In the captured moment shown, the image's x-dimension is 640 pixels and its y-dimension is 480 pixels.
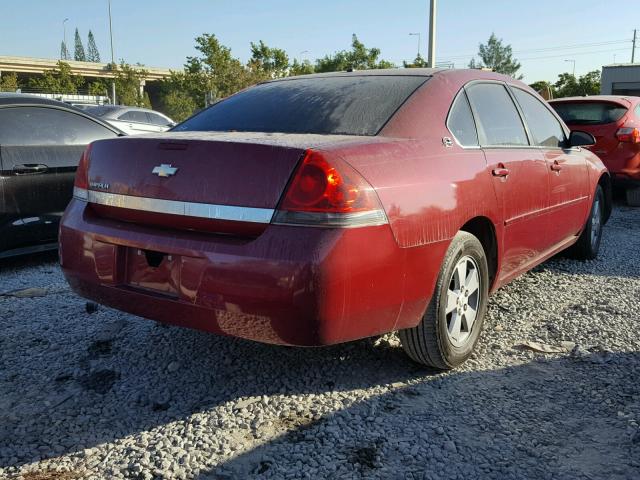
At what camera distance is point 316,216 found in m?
2.38

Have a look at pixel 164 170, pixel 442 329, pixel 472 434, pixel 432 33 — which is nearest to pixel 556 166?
pixel 442 329

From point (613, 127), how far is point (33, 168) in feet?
24.1

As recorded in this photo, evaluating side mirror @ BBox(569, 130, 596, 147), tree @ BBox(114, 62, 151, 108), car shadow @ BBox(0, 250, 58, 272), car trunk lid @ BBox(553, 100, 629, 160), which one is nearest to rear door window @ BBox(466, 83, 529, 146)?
side mirror @ BBox(569, 130, 596, 147)

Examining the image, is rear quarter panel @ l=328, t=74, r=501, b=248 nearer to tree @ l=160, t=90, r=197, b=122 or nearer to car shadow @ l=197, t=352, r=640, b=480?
car shadow @ l=197, t=352, r=640, b=480

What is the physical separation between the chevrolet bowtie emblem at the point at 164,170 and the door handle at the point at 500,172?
1754 mm

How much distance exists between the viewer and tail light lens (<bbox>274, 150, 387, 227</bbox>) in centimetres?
238

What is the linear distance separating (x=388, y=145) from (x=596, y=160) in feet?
11.2

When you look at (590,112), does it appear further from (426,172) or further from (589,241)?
(426,172)

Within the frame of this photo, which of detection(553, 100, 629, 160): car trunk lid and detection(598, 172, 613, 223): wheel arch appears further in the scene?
detection(553, 100, 629, 160): car trunk lid

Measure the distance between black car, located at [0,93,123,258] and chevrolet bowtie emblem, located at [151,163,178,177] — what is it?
9.43 ft

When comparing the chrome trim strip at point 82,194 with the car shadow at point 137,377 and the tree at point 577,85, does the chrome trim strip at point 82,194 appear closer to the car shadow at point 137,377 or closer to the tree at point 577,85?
the car shadow at point 137,377

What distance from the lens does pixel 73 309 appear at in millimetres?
4082

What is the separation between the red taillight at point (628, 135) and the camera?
27.4 feet

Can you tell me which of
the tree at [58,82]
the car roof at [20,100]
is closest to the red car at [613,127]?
the car roof at [20,100]
